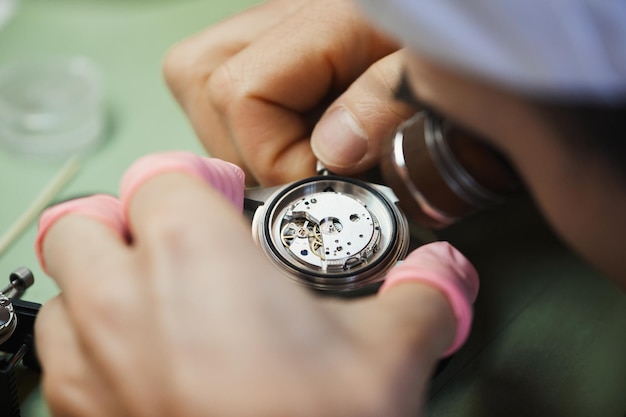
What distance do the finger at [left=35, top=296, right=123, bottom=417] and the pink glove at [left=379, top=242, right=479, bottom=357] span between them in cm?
26

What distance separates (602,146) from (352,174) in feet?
1.38

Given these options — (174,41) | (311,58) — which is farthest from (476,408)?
(174,41)

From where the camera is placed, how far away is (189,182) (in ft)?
1.84

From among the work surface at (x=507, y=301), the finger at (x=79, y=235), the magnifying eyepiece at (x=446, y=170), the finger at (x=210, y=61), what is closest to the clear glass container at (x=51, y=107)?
the work surface at (x=507, y=301)

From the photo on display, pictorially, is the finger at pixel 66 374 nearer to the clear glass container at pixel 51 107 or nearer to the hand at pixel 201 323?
the hand at pixel 201 323

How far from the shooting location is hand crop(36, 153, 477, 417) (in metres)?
0.49

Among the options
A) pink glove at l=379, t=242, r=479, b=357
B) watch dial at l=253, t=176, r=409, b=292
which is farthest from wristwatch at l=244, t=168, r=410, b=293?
pink glove at l=379, t=242, r=479, b=357

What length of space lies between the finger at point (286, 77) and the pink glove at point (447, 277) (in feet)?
1.11

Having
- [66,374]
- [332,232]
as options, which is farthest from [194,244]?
[332,232]

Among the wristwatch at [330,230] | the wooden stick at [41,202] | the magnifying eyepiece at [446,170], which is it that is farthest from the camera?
the wooden stick at [41,202]

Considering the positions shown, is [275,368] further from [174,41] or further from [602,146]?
[174,41]

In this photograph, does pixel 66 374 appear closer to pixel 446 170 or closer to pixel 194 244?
pixel 194 244

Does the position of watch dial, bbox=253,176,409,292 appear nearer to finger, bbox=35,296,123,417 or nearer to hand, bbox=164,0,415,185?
hand, bbox=164,0,415,185

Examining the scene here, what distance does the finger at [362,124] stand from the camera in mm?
867
